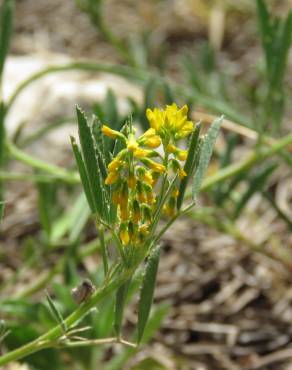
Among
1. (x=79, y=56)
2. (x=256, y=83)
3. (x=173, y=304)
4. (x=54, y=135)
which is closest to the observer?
(x=173, y=304)

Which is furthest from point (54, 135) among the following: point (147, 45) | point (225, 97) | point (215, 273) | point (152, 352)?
Result: point (152, 352)

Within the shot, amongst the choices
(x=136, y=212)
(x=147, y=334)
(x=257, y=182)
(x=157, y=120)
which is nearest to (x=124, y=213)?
(x=136, y=212)

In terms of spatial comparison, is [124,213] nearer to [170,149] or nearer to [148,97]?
[170,149]

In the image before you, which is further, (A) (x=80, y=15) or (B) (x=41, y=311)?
(A) (x=80, y=15)

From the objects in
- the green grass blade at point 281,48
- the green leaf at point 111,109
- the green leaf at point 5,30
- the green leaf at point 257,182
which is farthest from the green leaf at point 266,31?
the green leaf at point 5,30

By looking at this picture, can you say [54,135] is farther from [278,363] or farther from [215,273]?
[278,363]

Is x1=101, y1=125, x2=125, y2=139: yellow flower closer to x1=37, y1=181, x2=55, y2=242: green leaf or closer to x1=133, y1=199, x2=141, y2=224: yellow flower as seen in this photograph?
x1=133, y1=199, x2=141, y2=224: yellow flower

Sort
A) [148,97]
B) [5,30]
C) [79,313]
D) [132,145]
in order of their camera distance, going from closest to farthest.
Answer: [132,145], [79,313], [5,30], [148,97]
